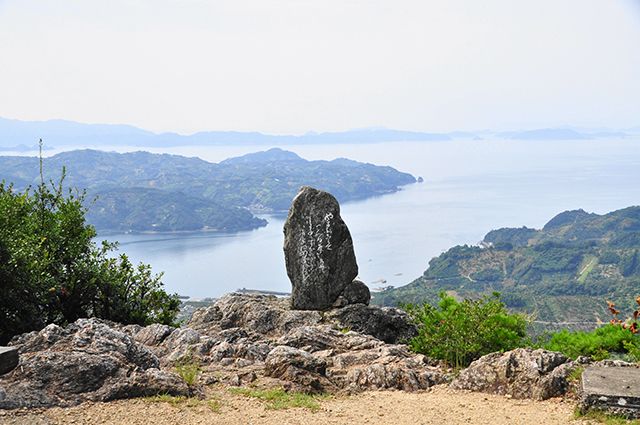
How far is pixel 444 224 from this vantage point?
162 meters

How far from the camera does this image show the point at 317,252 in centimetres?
1563

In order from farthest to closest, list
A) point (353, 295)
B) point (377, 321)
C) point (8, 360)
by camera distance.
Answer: point (353, 295) < point (377, 321) < point (8, 360)

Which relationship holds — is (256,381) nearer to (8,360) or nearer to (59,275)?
(8,360)

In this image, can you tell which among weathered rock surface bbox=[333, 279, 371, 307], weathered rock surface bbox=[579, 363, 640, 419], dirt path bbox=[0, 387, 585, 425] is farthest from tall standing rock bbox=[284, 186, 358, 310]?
weathered rock surface bbox=[579, 363, 640, 419]

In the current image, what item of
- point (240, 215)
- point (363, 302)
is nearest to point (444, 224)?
point (240, 215)

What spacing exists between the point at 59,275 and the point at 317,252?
652 centimetres

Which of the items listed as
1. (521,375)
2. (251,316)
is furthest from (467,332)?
(251,316)

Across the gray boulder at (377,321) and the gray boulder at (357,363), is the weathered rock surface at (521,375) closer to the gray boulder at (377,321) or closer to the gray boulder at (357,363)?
the gray boulder at (357,363)

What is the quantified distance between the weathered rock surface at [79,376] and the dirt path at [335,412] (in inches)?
8.4

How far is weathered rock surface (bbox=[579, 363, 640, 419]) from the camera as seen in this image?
674 centimetres

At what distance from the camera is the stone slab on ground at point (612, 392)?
674cm

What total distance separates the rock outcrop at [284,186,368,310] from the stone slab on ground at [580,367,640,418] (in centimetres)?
854

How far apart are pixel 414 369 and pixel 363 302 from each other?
6161 mm

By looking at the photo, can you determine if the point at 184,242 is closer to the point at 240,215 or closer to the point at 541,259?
Answer: the point at 240,215
